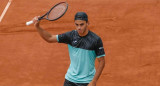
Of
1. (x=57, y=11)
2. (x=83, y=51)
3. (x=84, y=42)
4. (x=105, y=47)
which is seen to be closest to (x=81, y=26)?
(x=84, y=42)

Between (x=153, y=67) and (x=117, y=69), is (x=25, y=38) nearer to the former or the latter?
(x=117, y=69)

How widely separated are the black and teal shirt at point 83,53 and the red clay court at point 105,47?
284 centimetres

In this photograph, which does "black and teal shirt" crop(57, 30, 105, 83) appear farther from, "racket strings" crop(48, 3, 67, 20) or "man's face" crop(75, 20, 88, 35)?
"racket strings" crop(48, 3, 67, 20)

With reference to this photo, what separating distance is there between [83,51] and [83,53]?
3 centimetres

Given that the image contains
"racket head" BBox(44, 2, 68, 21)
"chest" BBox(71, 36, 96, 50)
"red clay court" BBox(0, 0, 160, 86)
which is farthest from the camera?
"red clay court" BBox(0, 0, 160, 86)

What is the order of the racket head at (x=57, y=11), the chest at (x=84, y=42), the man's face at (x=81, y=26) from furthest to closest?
the racket head at (x=57, y=11) < the chest at (x=84, y=42) < the man's face at (x=81, y=26)

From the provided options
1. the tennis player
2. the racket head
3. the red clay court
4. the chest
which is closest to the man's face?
the tennis player

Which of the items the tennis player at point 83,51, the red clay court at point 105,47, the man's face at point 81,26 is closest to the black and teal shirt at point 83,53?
the tennis player at point 83,51

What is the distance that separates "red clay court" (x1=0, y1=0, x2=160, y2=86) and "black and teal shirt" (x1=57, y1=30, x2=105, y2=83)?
9.32 feet

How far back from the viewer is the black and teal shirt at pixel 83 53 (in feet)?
17.1

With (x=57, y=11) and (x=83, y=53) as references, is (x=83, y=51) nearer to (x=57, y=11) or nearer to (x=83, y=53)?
(x=83, y=53)

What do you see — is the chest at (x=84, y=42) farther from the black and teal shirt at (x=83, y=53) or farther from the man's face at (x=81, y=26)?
the man's face at (x=81, y=26)

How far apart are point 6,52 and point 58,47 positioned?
55.7 inches

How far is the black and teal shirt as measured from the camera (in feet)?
17.1
